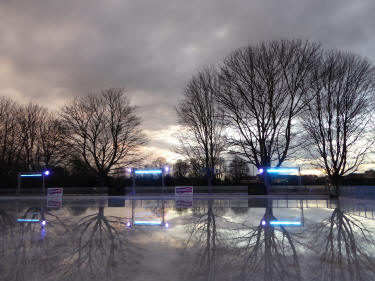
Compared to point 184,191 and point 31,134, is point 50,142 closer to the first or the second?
point 31,134

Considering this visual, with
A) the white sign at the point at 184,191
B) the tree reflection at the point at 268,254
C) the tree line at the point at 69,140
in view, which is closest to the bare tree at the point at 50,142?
the tree line at the point at 69,140

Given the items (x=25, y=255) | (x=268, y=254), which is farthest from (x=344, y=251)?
(x=25, y=255)

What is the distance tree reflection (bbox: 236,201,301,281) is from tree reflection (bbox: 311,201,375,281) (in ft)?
1.96

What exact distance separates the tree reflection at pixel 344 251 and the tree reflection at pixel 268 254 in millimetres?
596

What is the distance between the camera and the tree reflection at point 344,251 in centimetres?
576

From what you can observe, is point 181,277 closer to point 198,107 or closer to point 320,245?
point 320,245

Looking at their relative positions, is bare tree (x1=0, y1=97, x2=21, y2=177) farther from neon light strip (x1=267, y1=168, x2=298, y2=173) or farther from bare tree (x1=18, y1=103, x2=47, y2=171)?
neon light strip (x1=267, y1=168, x2=298, y2=173)

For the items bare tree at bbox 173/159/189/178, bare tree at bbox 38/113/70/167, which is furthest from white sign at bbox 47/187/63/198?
bare tree at bbox 173/159/189/178

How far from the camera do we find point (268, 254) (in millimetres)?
7262

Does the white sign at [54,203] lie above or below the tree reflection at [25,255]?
below

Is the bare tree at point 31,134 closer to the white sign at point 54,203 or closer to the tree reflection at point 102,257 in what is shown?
the white sign at point 54,203

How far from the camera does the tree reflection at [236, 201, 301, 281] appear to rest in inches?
226

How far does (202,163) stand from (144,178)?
77.6ft

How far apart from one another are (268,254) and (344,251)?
207 cm
